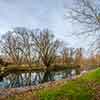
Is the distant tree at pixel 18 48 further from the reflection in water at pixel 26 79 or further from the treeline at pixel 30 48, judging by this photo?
the reflection in water at pixel 26 79

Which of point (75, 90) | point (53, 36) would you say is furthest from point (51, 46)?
point (75, 90)

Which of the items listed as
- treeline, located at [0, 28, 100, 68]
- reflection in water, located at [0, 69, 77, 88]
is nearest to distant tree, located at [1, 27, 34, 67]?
treeline, located at [0, 28, 100, 68]

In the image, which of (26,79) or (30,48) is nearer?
(26,79)

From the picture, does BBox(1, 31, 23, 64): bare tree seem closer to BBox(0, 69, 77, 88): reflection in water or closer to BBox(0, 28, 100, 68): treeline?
BBox(0, 28, 100, 68): treeline

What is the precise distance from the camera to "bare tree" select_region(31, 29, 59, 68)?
52.4 metres

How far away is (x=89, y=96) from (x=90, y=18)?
582cm

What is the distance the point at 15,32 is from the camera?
5966cm

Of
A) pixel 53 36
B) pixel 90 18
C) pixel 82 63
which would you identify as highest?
pixel 53 36

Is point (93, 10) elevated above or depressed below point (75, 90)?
above


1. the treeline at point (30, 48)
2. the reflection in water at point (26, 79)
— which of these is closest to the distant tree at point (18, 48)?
the treeline at point (30, 48)

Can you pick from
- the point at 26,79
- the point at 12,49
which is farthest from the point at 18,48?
the point at 26,79

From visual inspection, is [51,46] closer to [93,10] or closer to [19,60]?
[19,60]

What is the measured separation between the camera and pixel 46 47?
2061 inches

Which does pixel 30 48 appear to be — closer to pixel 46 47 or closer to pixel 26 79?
pixel 46 47
